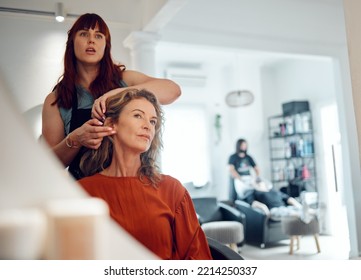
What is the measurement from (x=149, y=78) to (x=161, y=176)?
35cm

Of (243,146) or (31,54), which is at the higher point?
(31,54)

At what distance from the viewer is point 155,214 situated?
1244mm

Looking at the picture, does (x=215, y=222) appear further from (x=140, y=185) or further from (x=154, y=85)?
(x=154, y=85)

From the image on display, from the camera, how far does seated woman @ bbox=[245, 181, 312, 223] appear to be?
6.36 ft

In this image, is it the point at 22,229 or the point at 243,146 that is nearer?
the point at 22,229

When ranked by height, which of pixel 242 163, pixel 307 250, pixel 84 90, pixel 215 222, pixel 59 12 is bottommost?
pixel 307 250

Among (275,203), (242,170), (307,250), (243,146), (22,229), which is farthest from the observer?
(275,203)

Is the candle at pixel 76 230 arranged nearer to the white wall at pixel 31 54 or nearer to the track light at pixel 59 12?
the white wall at pixel 31 54

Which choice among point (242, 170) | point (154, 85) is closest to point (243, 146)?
point (242, 170)

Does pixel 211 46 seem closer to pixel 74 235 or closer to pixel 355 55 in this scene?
pixel 355 55

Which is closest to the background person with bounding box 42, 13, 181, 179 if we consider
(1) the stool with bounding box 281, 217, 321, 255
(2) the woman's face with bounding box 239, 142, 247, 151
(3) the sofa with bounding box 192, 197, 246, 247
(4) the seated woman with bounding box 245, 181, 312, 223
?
(3) the sofa with bounding box 192, 197, 246, 247

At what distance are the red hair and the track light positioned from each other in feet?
0.18

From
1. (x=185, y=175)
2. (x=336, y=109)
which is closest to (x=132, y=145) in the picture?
(x=185, y=175)

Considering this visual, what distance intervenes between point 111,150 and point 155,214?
25 cm
